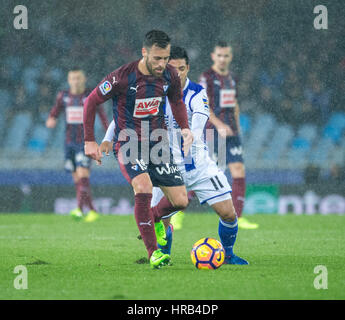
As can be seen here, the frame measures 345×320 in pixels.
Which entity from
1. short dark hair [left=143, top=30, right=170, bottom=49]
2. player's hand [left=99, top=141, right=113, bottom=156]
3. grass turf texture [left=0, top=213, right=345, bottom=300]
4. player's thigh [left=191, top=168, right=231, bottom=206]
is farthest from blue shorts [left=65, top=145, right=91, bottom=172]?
short dark hair [left=143, top=30, right=170, bottom=49]

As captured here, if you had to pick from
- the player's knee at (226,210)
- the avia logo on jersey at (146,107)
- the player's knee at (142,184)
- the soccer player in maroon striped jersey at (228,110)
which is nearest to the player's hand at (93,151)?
the player's knee at (142,184)

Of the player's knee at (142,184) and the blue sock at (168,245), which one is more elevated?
the player's knee at (142,184)

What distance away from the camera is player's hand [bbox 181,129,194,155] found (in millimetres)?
5395

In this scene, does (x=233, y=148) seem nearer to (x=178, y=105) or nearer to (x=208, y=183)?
(x=208, y=183)

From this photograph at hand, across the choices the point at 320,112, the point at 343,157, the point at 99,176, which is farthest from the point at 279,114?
the point at 99,176

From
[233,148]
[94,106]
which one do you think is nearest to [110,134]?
[94,106]

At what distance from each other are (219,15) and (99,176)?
5372mm

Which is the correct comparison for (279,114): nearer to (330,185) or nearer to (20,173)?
(330,185)

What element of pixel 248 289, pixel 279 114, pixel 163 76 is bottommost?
pixel 248 289

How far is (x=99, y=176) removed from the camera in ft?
40.5

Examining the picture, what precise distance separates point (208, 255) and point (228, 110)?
4.37 m

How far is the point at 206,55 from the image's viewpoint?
15.5 meters

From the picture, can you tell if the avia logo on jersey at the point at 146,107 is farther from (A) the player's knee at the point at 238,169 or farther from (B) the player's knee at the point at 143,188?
(A) the player's knee at the point at 238,169

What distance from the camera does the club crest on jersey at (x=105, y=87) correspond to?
535cm
